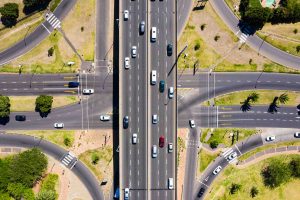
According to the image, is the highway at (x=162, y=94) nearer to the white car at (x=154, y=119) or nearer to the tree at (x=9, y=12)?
the white car at (x=154, y=119)

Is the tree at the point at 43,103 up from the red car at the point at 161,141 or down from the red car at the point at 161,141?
up

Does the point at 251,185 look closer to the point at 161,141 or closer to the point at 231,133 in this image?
the point at 231,133

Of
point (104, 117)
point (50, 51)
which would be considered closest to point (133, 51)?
point (104, 117)

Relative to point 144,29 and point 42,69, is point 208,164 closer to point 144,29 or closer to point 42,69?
point 144,29

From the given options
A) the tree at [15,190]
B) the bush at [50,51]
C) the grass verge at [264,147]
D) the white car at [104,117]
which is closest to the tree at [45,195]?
the tree at [15,190]

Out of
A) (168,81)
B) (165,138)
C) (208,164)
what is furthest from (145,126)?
(208,164)

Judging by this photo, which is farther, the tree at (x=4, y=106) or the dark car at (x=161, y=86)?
the tree at (x=4, y=106)
